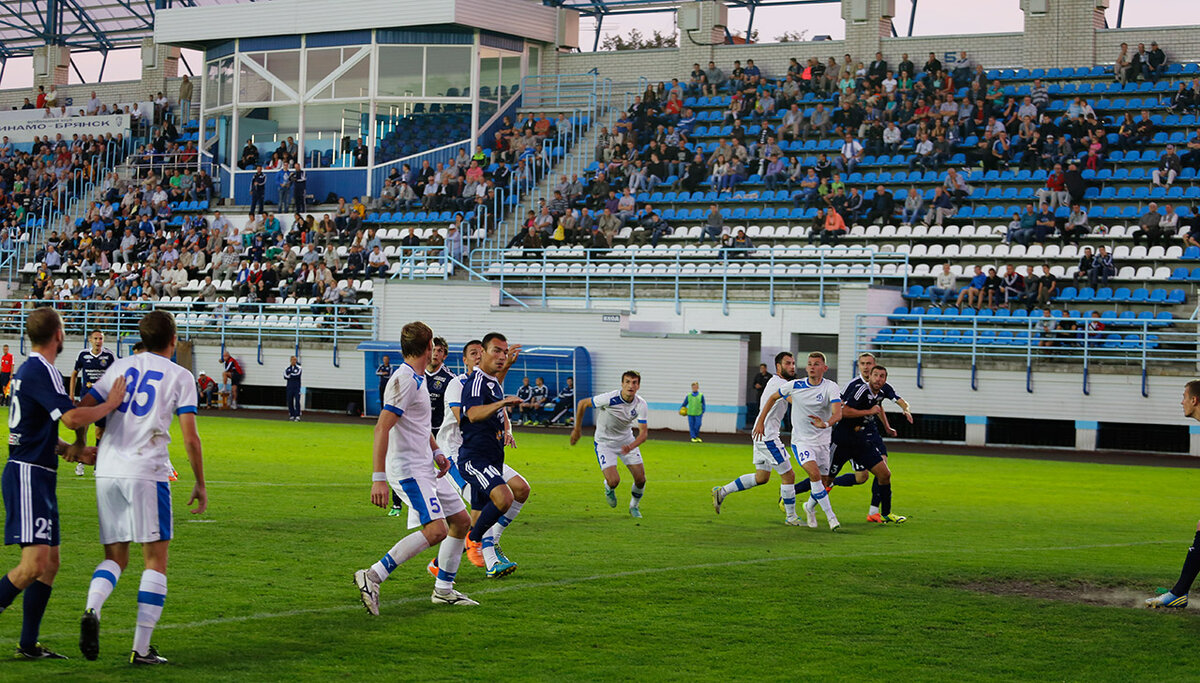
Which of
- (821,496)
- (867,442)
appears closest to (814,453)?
(821,496)

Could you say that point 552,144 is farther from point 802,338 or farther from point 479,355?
point 479,355

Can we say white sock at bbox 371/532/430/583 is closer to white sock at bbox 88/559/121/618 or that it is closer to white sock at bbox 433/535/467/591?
white sock at bbox 433/535/467/591

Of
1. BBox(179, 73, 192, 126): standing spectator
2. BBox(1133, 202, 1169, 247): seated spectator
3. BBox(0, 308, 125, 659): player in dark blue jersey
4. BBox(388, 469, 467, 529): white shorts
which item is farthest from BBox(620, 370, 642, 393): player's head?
BBox(179, 73, 192, 126): standing spectator

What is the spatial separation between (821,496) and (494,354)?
552 centimetres

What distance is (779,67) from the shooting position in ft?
151

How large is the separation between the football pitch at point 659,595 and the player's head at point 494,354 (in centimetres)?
173

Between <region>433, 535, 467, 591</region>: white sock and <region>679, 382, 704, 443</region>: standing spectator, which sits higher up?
<region>433, 535, 467, 591</region>: white sock

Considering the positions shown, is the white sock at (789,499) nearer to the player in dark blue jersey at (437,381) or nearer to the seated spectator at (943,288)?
the player in dark blue jersey at (437,381)

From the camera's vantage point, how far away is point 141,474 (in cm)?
775

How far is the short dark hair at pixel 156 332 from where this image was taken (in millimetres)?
7777

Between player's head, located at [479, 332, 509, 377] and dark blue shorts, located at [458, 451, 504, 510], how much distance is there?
740 millimetres

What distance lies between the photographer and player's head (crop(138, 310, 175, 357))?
7781mm

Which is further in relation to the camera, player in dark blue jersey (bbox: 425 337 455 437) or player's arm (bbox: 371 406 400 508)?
player in dark blue jersey (bbox: 425 337 455 437)

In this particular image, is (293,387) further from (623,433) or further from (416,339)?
(416,339)
